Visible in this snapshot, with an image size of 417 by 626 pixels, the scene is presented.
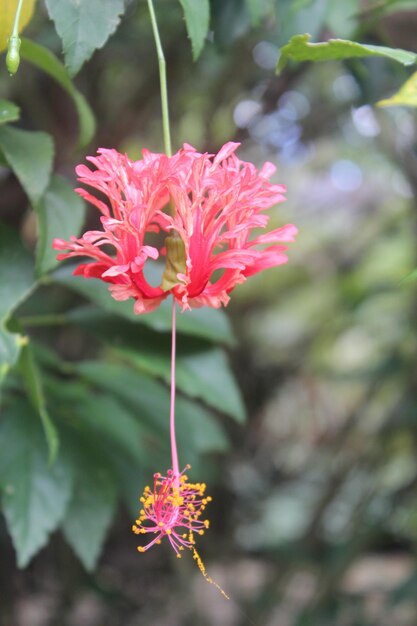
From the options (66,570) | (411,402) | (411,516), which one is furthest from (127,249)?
(411,516)

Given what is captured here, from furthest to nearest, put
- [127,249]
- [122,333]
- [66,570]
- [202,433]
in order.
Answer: [66,570]
[202,433]
[122,333]
[127,249]

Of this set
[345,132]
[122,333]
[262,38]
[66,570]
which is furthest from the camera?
[345,132]

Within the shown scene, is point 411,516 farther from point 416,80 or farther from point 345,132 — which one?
point 416,80

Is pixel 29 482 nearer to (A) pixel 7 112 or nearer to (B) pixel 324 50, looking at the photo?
(A) pixel 7 112

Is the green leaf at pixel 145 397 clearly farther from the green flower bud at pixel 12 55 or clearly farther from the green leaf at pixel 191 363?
the green flower bud at pixel 12 55

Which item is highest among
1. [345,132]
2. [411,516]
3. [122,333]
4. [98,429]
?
[345,132]

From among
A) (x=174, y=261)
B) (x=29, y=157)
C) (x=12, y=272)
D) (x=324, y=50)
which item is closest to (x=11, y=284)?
(x=12, y=272)
